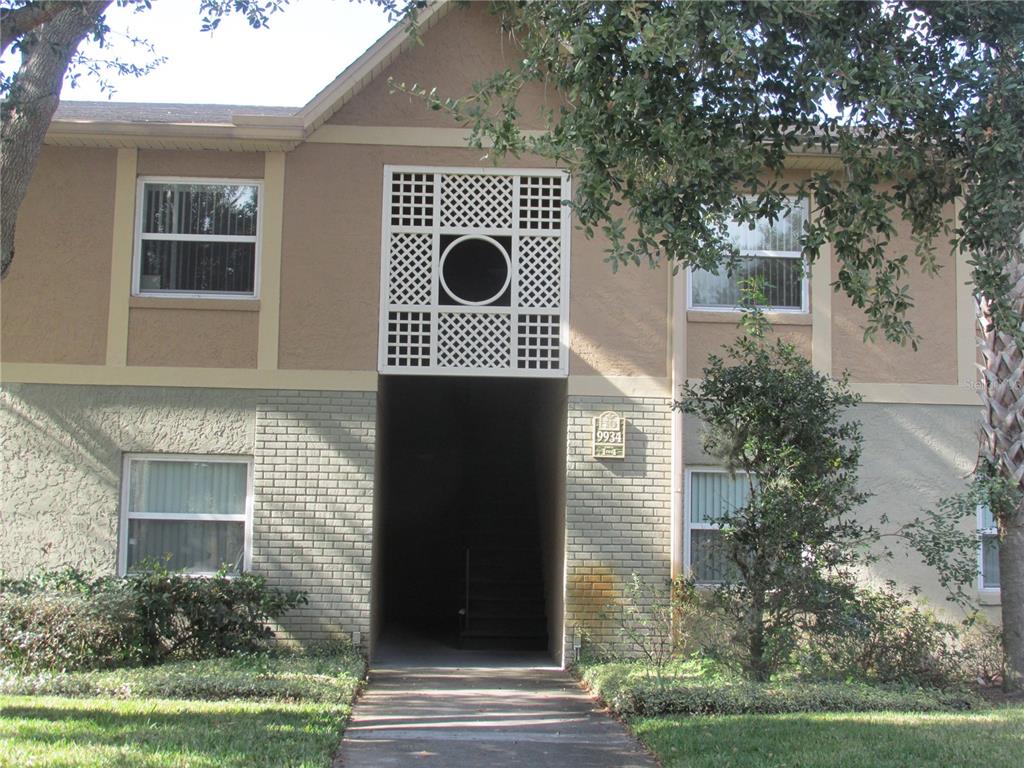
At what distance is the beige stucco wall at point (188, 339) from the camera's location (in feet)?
37.8

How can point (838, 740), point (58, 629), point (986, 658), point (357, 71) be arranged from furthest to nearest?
point (357, 71) < point (986, 658) < point (58, 629) < point (838, 740)

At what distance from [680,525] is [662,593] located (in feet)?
2.35

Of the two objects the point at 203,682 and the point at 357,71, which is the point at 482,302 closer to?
the point at 357,71

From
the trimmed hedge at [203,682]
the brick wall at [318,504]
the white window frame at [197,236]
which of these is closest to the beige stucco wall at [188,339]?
the white window frame at [197,236]

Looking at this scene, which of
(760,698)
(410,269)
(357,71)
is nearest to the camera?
(760,698)

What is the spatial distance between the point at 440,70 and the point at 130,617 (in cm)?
628

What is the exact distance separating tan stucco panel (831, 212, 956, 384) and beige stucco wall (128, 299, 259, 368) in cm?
617

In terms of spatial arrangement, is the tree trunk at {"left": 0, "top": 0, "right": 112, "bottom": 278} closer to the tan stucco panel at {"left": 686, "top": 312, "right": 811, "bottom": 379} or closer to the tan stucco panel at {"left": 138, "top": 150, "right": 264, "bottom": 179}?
Result: the tan stucco panel at {"left": 138, "top": 150, "right": 264, "bottom": 179}

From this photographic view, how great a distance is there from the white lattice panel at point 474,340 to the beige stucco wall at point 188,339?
1953 mm

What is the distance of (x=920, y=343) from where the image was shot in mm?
11852

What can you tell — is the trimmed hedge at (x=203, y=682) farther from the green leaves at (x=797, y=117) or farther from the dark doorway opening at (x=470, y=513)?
the green leaves at (x=797, y=117)

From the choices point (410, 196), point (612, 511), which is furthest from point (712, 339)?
point (410, 196)

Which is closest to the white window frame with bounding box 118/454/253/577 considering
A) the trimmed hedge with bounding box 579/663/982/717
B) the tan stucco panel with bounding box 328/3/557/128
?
the tan stucco panel with bounding box 328/3/557/128

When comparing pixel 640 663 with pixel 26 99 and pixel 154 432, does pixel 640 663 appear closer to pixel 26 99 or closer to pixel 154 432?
pixel 154 432
